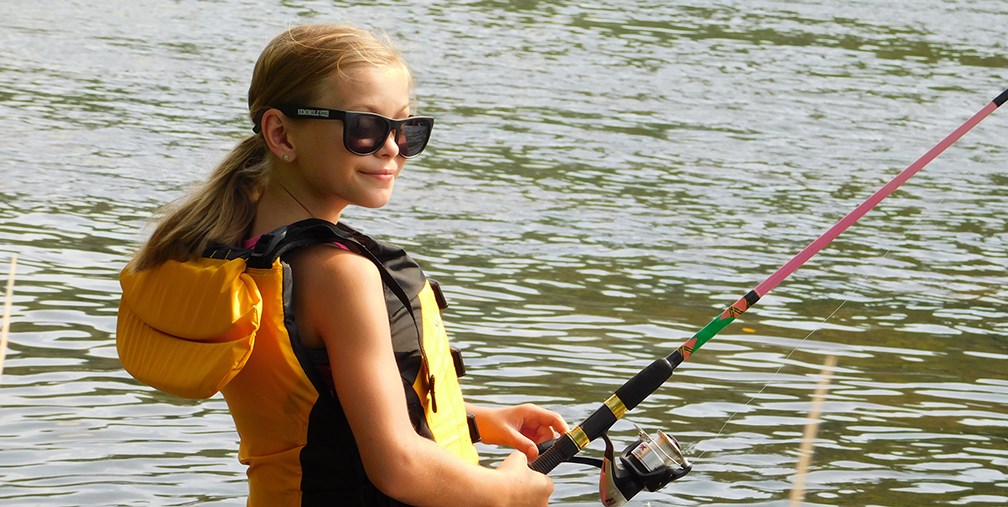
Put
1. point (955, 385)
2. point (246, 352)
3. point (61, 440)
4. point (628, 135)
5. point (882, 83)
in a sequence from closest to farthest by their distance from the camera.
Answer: point (246, 352), point (61, 440), point (955, 385), point (628, 135), point (882, 83)

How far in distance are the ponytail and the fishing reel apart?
2.87ft

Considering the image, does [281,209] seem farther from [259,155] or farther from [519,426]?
[519,426]

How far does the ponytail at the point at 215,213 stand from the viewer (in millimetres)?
2750

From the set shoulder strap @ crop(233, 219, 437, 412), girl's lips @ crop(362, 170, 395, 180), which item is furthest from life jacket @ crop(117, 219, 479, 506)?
girl's lips @ crop(362, 170, 395, 180)

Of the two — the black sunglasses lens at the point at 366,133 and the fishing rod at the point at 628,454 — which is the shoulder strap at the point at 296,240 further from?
the fishing rod at the point at 628,454

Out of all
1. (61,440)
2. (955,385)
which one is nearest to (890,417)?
(955,385)

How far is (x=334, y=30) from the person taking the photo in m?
2.85

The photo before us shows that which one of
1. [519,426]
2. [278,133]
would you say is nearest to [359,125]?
[278,133]

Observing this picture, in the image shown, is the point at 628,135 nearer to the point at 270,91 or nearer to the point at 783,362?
the point at 783,362

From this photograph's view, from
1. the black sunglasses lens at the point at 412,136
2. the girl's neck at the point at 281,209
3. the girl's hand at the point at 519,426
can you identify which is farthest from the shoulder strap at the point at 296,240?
the girl's hand at the point at 519,426

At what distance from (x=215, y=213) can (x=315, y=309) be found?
31 cm

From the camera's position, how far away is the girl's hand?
Answer: 127 inches

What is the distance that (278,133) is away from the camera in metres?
2.83

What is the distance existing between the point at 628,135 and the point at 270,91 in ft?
28.7
